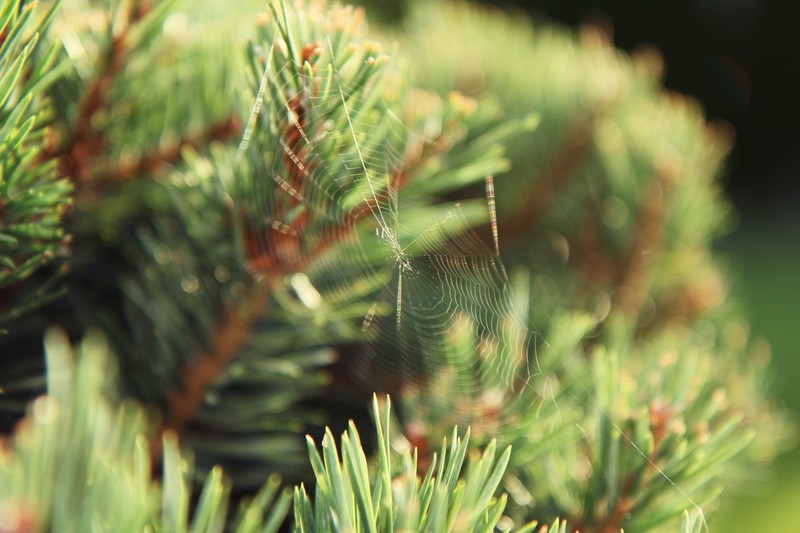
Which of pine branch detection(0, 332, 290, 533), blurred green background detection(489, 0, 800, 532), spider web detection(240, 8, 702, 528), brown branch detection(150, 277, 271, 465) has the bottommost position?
pine branch detection(0, 332, 290, 533)

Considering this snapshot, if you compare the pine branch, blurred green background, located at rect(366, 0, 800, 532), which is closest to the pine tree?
the pine branch

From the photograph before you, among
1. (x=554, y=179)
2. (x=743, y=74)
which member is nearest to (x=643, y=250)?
(x=554, y=179)

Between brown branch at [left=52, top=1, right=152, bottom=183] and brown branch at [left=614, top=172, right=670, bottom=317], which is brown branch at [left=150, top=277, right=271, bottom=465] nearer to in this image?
brown branch at [left=52, top=1, right=152, bottom=183]

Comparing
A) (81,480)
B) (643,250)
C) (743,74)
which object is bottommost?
(81,480)

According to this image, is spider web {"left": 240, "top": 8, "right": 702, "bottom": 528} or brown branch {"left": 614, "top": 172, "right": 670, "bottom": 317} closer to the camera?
spider web {"left": 240, "top": 8, "right": 702, "bottom": 528}

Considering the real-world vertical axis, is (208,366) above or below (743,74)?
below

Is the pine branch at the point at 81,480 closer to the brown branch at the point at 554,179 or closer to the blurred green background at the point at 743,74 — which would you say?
the brown branch at the point at 554,179

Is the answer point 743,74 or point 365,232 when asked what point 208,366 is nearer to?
point 365,232

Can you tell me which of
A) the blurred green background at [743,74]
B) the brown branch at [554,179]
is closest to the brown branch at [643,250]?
the brown branch at [554,179]
